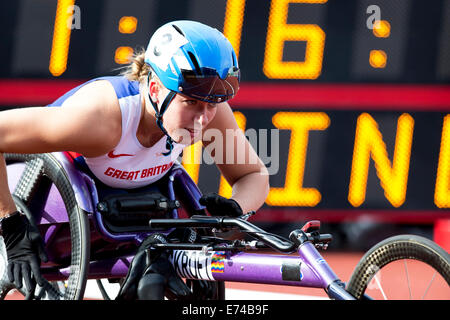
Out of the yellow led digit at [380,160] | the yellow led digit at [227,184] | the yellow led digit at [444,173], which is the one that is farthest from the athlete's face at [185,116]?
the yellow led digit at [444,173]

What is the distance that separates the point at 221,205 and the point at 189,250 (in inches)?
10.2

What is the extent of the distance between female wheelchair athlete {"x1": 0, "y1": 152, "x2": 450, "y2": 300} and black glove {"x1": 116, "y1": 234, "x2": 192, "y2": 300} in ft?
0.15

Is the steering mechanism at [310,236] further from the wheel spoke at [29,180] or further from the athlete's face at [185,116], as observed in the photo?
the wheel spoke at [29,180]

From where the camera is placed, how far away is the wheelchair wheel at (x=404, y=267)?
2258mm

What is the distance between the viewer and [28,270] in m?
3.05

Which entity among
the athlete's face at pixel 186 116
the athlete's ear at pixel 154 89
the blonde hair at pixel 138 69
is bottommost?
the athlete's face at pixel 186 116

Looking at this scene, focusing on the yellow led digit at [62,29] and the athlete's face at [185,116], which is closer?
the athlete's face at [185,116]

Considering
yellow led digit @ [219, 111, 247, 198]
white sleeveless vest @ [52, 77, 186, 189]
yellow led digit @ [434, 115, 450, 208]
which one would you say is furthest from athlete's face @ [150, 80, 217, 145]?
yellow led digit @ [434, 115, 450, 208]

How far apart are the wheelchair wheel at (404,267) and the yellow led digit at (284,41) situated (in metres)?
3.90

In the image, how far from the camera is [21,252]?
3064mm

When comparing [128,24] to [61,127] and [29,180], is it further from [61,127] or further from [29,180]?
[61,127]
